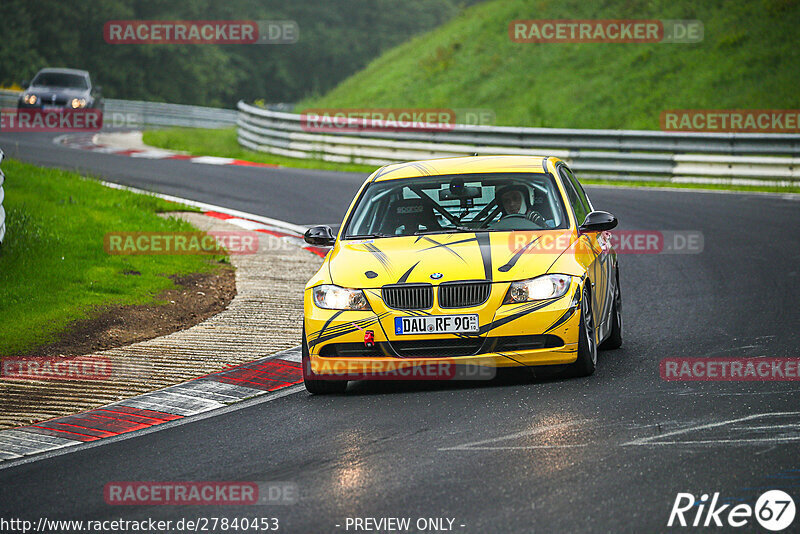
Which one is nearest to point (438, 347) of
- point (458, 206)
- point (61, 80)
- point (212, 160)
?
point (458, 206)

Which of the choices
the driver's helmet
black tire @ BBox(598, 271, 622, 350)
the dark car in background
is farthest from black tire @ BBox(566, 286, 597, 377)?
the dark car in background

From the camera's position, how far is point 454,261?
27.5ft

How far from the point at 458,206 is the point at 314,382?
2.02 metres

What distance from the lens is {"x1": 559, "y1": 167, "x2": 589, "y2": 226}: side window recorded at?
31.5ft

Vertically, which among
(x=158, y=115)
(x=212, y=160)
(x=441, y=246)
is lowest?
(x=441, y=246)

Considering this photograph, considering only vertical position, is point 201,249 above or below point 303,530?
above

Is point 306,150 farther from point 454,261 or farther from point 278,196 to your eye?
point 454,261

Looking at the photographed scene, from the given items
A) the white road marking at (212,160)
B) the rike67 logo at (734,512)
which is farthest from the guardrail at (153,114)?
the rike67 logo at (734,512)

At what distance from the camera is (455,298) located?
820cm

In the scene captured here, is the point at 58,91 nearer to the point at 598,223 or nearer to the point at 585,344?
the point at 598,223

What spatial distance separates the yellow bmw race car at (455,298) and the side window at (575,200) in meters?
0.26

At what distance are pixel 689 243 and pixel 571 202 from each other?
6.44m

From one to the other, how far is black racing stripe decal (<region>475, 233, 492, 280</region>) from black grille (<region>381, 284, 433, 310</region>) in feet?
1.36

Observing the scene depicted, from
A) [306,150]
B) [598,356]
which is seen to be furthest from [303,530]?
[306,150]
